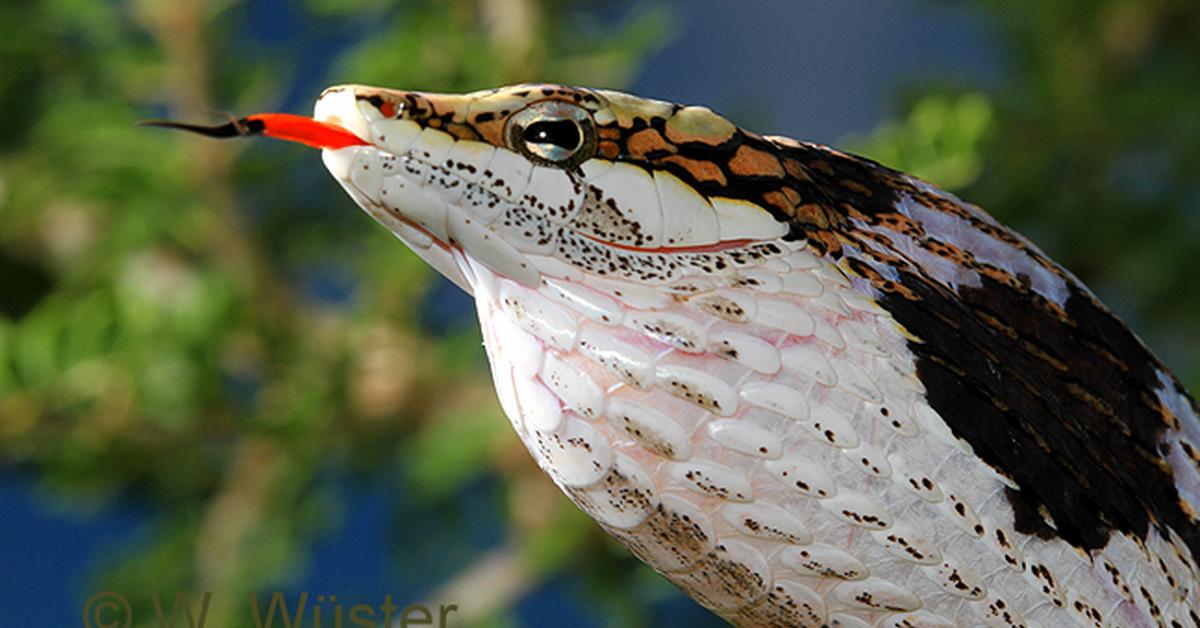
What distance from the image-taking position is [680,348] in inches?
14.6

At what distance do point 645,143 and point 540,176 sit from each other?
30mm

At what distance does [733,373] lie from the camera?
37 cm

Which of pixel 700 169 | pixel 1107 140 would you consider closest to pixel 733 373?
pixel 700 169

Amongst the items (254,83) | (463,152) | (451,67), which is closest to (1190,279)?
(451,67)

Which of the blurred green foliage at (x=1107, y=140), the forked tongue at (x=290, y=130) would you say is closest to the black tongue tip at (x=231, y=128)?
the forked tongue at (x=290, y=130)

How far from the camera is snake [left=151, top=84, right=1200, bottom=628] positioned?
14.5 inches

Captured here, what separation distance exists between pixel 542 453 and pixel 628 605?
0.73m

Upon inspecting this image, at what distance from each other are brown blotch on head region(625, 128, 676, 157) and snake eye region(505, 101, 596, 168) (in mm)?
11

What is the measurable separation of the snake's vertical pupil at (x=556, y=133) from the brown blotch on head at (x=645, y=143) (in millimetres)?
14

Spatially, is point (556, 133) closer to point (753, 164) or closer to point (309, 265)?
point (753, 164)

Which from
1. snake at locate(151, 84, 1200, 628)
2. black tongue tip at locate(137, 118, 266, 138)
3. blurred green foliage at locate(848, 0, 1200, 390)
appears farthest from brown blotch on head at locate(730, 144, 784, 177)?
blurred green foliage at locate(848, 0, 1200, 390)

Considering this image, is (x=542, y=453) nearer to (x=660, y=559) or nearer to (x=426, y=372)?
(x=660, y=559)

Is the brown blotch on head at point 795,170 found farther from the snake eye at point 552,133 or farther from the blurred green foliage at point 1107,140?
the blurred green foliage at point 1107,140

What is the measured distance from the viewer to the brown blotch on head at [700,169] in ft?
1.24
